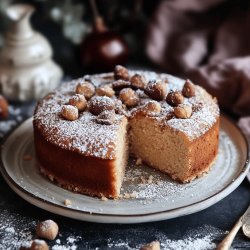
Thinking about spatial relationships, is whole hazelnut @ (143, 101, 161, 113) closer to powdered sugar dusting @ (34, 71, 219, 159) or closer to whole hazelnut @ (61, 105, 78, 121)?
powdered sugar dusting @ (34, 71, 219, 159)

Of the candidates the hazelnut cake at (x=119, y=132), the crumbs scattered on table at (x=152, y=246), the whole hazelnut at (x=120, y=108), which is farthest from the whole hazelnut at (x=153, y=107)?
the crumbs scattered on table at (x=152, y=246)

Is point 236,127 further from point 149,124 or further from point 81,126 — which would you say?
point 81,126

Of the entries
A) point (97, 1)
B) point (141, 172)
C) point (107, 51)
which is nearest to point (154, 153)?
point (141, 172)

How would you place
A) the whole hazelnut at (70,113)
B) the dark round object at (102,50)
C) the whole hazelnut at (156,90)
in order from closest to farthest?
the whole hazelnut at (70,113)
the whole hazelnut at (156,90)
the dark round object at (102,50)

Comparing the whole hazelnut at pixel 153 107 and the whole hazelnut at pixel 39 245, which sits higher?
the whole hazelnut at pixel 153 107

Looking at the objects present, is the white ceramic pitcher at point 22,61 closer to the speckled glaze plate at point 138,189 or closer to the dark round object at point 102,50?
the dark round object at point 102,50

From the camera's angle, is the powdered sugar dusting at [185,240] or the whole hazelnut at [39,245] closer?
the whole hazelnut at [39,245]
